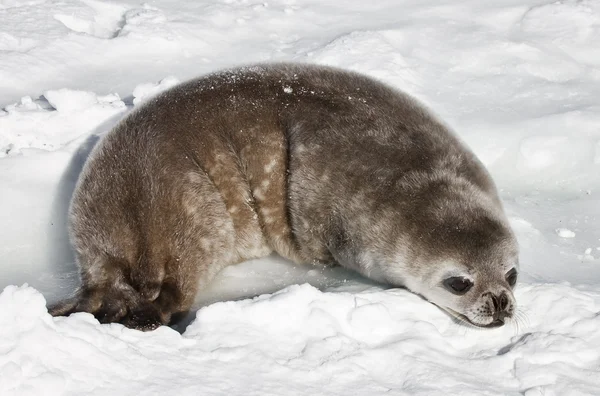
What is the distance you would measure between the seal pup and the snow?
0.17 m

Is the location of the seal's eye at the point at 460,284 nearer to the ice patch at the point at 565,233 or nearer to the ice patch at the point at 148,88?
the ice patch at the point at 565,233

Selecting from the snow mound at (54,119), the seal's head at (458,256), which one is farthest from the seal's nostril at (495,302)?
the snow mound at (54,119)

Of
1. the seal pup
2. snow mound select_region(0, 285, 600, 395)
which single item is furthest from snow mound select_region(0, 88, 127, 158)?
snow mound select_region(0, 285, 600, 395)

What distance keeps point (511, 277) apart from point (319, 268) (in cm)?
107

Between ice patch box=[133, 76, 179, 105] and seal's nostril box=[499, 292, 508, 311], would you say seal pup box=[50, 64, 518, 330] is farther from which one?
ice patch box=[133, 76, 179, 105]

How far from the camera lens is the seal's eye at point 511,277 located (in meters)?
3.99

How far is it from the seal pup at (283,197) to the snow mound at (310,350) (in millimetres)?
277

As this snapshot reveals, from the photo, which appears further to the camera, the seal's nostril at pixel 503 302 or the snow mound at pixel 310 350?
the seal's nostril at pixel 503 302

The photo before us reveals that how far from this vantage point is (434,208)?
13.6 feet

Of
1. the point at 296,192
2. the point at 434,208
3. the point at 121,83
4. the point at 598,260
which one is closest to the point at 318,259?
the point at 296,192

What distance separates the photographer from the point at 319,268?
15.0 ft

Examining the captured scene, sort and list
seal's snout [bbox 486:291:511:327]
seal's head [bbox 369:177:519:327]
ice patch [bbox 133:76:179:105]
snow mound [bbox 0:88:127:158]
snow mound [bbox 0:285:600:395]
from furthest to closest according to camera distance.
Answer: ice patch [bbox 133:76:179:105]
snow mound [bbox 0:88:127:158]
seal's head [bbox 369:177:519:327]
seal's snout [bbox 486:291:511:327]
snow mound [bbox 0:285:600:395]

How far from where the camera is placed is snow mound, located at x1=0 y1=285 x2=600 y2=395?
289 cm

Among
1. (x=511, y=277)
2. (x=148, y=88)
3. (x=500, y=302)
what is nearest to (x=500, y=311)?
(x=500, y=302)
